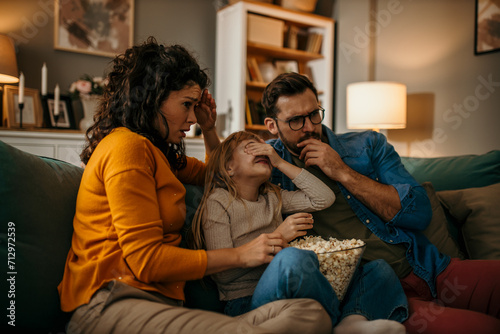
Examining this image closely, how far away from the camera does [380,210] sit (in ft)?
5.26

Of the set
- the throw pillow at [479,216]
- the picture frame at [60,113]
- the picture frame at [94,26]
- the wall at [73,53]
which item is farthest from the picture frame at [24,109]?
the throw pillow at [479,216]

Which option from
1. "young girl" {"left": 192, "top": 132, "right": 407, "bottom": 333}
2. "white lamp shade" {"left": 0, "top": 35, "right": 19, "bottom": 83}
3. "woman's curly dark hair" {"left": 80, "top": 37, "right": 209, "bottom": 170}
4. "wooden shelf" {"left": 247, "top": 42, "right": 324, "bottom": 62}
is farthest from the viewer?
"wooden shelf" {"left": 247, "top": 42, "right": 324, "bottom": 62}

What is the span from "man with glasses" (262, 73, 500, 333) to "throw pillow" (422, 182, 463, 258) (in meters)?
0.17

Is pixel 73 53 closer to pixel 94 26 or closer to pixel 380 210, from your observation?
pixel 94 26

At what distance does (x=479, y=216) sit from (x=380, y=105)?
61.2 inches

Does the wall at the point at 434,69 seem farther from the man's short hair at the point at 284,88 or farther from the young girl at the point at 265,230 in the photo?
the young girl at the point at 265,230

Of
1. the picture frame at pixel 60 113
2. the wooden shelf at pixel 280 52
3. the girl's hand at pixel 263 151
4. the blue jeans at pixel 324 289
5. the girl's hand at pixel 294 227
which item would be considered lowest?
the blue jeans at pixel 324 289

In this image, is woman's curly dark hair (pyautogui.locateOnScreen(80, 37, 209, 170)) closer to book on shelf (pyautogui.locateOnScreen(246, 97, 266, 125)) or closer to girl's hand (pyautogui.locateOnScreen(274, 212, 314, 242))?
girl's hand (pyautogui.locateOnScreen(274, 212, 314, 242))

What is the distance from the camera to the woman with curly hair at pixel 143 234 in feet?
3.19

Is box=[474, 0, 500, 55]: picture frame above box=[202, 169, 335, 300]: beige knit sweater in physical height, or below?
above

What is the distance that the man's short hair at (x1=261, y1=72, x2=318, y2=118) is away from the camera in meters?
1.73

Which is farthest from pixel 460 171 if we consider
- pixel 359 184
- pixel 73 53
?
pixel 73 53

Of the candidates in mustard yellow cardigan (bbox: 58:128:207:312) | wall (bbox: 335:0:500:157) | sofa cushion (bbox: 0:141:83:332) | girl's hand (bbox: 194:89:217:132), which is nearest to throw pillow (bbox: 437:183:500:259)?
girl's hand (bbox: 194:89:217:132)

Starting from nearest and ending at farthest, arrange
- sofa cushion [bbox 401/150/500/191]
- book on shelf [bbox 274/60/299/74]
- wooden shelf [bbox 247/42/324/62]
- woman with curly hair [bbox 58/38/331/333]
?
woman with curly hair [bbox 58/38/331/333] → sofa cushion [bbox 401/150/500/191] → wooden shelf [bbox 247/42/324/62] → book on shelf [bbox 274/60/299/74]
